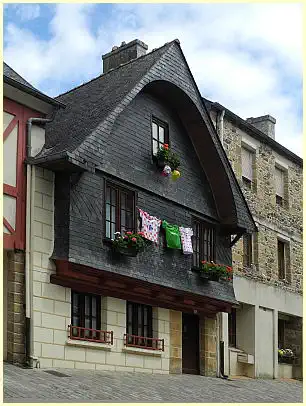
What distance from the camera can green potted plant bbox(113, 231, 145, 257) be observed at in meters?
17.8

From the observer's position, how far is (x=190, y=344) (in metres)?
21.5

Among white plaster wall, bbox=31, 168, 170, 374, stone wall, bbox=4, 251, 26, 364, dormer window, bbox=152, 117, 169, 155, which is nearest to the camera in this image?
stone wall, bbox=4, 251, 26, 364

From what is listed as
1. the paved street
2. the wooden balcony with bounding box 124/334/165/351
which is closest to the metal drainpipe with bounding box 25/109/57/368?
the paved street

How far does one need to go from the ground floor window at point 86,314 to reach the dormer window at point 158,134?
411 centimetres

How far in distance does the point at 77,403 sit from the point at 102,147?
6.11m

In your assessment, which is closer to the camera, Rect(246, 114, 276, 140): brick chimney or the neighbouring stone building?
the neighbouring stone building

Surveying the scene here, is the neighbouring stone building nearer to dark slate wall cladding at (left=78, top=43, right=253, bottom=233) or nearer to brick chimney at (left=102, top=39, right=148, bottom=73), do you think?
dark slate wall cladding at (left=78, top=43, right=253, bottom=233)

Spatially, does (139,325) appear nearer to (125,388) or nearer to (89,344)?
(89,344)

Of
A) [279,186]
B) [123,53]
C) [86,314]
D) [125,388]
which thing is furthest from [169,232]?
[279,186]

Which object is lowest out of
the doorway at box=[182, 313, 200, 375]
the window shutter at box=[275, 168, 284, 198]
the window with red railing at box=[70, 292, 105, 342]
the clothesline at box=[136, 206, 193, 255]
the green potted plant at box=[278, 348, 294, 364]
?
the green potted plant at box=[278, 348, 294, 364]

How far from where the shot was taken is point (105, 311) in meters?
18.2

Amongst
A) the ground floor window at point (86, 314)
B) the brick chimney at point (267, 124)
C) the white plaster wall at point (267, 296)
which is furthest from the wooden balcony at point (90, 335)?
the brick chimney at point (267, 124)

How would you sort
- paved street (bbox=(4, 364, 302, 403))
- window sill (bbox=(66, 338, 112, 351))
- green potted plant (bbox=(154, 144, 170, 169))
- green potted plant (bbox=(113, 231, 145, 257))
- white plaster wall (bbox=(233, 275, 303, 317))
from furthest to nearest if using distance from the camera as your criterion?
white plaster wall (bbox=(233, 275, 303, 317)), green potted plant (bbox=(154, 144, 170, 169)), green potted plant (bbox=(113, 231, 145, 257)), window sill (bbox=(66, 338, 112, 351)), paved street (bbox=(4, 364, 302, 403))

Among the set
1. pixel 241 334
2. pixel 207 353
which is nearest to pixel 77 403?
pixel 207 353
